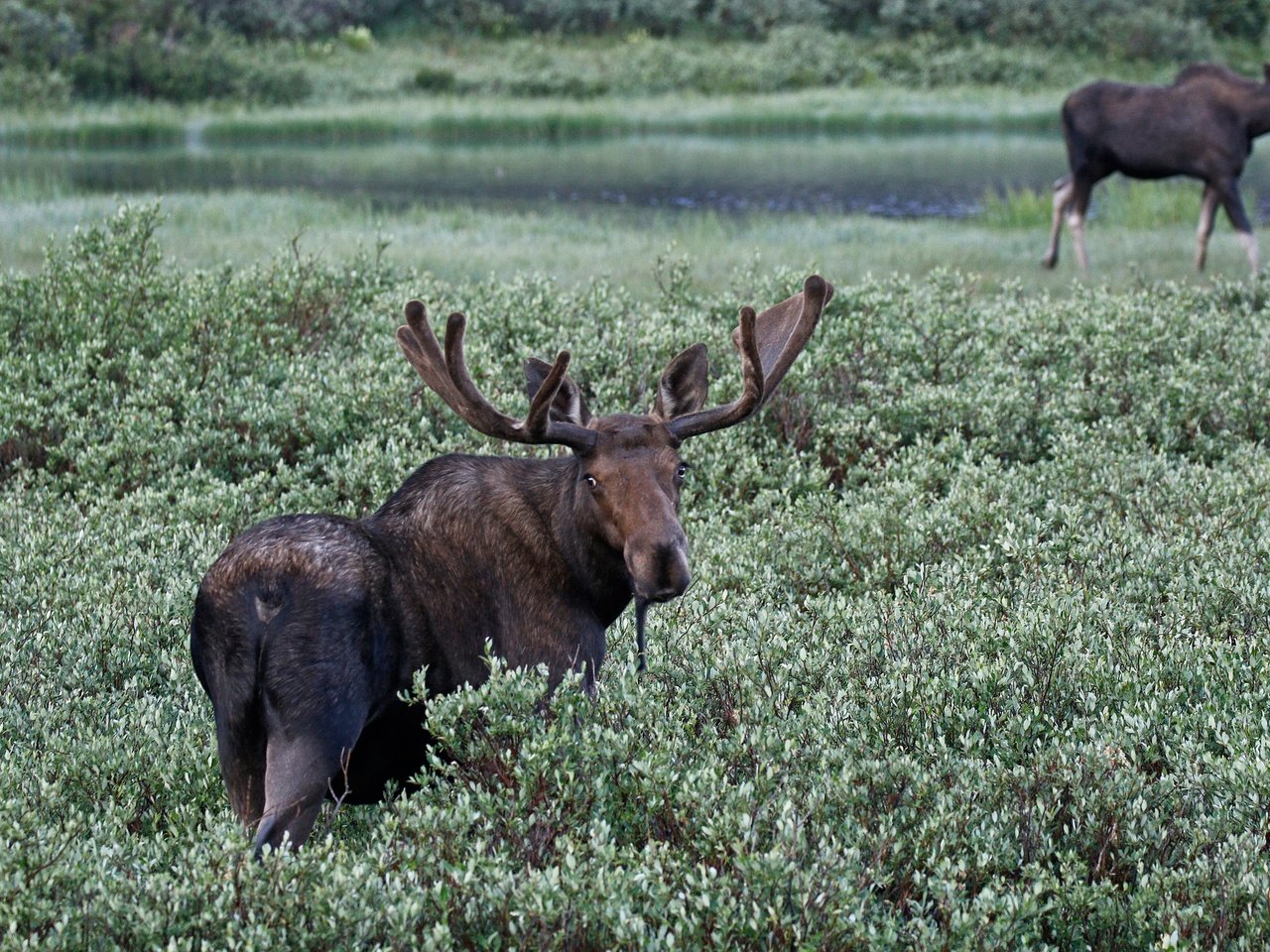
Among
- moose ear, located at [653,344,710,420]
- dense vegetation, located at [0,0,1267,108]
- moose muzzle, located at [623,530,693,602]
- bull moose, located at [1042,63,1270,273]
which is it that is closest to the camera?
moose muzzle, located at [623,530,693,602]

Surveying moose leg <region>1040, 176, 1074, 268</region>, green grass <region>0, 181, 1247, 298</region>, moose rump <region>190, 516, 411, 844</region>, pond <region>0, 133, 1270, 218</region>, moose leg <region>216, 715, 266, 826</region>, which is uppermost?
moose rump <region>190, 516, 411, 844</region>

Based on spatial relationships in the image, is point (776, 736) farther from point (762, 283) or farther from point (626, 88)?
point (626, 88)

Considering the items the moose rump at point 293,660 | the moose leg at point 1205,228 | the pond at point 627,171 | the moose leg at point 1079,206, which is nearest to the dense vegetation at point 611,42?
the pond at point 627,171

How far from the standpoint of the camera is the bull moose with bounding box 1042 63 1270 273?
51.9 ft

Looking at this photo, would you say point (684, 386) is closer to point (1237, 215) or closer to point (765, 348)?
point (765, 348)

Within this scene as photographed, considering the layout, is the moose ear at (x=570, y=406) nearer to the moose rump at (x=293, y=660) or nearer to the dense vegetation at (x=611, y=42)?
the moose rump at (x=293, y=660)

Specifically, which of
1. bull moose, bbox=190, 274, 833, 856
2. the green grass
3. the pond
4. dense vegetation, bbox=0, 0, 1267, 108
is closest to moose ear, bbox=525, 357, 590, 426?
bull moose, bbox=190, 274, 833, 856

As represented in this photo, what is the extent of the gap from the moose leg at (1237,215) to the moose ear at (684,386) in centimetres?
1140

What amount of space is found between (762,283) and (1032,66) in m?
32.4

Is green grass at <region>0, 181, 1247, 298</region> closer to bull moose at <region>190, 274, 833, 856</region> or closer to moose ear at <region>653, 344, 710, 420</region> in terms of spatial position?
moose ear at <region>653, 344, 710, 420</region>

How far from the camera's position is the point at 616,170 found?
27422 mm

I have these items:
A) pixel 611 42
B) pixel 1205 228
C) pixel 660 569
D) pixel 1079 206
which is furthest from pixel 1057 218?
pixel 611 42

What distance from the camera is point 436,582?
475 cm

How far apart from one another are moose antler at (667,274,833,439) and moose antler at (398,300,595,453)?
14.9 inches
